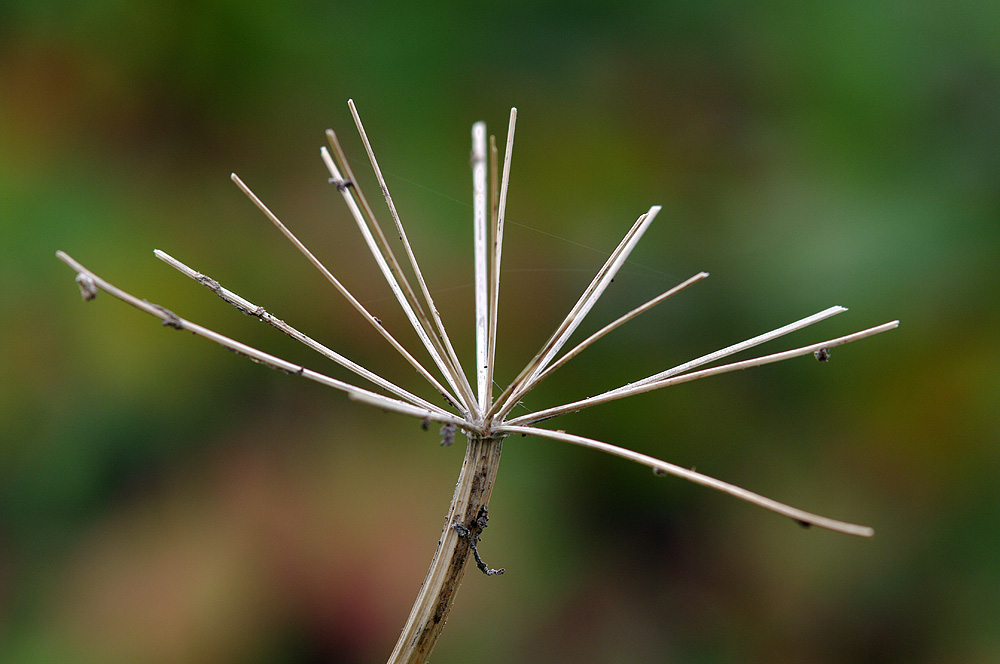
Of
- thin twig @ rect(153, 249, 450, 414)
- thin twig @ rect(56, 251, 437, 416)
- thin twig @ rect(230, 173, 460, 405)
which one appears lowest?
thin twig @ rect(56, 251, 437, 416)

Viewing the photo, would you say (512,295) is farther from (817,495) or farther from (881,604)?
(881,604)

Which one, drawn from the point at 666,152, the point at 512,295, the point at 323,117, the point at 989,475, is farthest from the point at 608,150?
the point at 989,475

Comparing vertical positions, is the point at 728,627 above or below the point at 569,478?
below

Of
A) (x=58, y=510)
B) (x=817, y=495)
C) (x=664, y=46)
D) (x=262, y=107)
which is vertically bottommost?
(x=58, y=510)

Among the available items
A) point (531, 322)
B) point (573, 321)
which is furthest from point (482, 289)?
point (531, 322)

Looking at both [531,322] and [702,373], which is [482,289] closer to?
[702,373]

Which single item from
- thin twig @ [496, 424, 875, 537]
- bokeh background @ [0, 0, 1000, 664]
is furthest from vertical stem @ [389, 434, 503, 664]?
bokeh background @ [0, 0, 1000, 664]

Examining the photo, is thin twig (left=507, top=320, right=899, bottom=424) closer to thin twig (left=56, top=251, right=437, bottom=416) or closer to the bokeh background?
thin twig (left=56, top=251, right=437, bottom=416)
